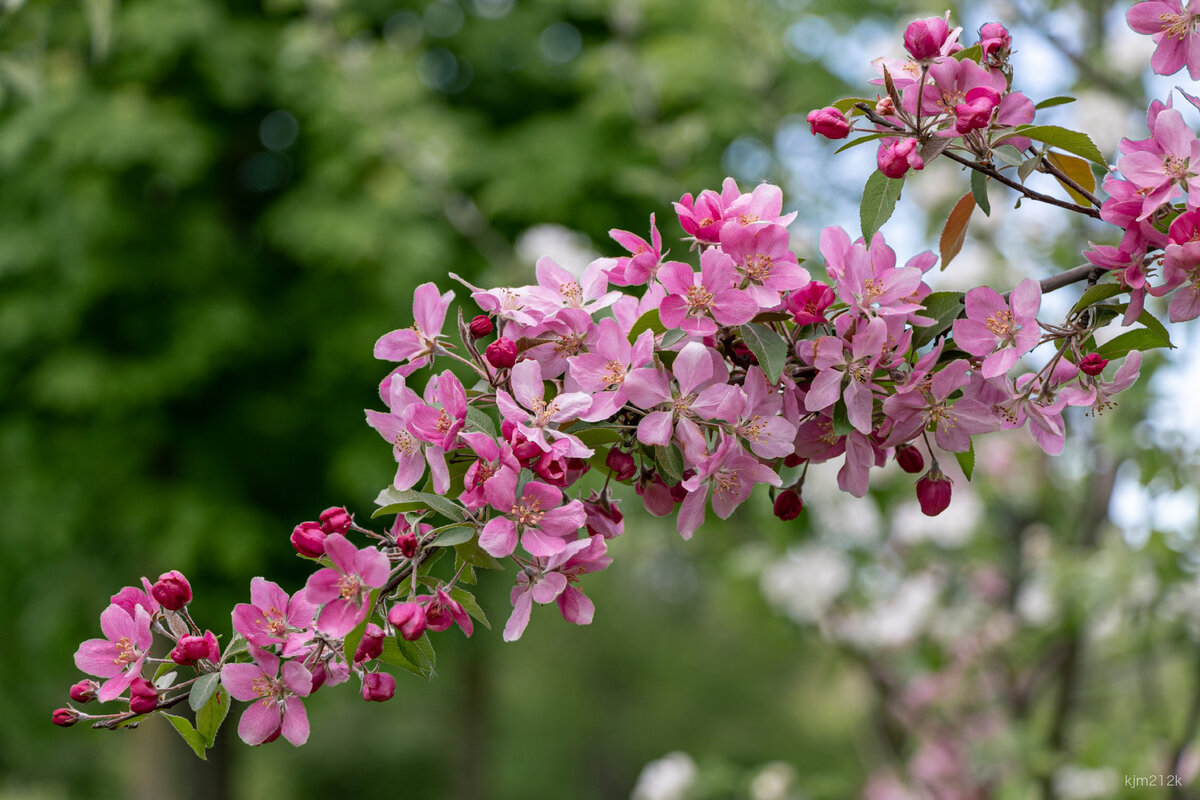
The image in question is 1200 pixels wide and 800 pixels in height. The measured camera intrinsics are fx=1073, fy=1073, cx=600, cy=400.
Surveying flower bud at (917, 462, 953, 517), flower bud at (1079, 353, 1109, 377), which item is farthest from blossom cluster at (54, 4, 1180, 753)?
flower bud at (917, 462, 953, 517)

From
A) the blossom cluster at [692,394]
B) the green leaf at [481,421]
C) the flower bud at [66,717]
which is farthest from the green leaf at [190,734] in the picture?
the green leaf at [481,421]

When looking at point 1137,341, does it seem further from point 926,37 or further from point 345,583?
point 345,583

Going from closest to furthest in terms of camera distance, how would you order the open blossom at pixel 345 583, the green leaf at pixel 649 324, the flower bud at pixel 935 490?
1. the open blossom at pixel 345 583
2. the green leaf at pixel 649 324
3. the flower bud at pixel 935 490

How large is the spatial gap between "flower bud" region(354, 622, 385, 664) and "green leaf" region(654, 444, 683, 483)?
0.96 feet

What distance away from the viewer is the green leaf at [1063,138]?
966mm

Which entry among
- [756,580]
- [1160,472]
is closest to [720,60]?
[756,580]

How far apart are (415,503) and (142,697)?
278mm

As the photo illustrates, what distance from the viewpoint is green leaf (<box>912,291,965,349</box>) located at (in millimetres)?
1001

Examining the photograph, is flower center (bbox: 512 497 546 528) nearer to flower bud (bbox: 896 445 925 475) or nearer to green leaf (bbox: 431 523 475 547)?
green leaf (bbox: 431 523 475 547)

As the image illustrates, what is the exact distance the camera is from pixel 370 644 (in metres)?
0.91

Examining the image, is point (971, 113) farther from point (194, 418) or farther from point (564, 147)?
point (194, 418)

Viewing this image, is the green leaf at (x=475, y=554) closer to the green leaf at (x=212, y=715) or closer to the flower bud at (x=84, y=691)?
the green leaf at (x=212, y=715)

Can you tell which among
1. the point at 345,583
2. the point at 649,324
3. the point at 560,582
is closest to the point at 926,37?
the point at 649,324

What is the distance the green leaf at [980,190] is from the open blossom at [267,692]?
2.45 ft
